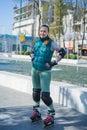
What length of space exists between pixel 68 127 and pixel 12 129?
93 centimetres

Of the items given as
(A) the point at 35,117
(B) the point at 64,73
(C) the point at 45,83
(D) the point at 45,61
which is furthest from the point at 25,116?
(B) the point at 64,73

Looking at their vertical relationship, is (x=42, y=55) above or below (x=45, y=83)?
above

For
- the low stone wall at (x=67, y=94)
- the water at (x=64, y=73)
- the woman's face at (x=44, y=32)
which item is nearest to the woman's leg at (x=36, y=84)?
the woman's face at (x=44, y=32)

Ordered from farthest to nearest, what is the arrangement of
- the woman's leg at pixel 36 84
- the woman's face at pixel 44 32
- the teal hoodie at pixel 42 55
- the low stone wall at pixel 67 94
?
1. the low stone wall at pixel 67 94
2. the woman's leg at pixel 36 84
3. the woman's face at pixel 44 32
4. the teal hoodie at pixel 42 55

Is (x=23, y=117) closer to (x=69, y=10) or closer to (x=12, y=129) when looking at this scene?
(x=12, y=129)

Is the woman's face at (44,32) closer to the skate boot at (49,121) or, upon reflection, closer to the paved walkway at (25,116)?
the skate boot at (49,121)

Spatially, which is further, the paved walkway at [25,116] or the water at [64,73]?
the water at [64,73]

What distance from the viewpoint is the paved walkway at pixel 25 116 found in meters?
5.30

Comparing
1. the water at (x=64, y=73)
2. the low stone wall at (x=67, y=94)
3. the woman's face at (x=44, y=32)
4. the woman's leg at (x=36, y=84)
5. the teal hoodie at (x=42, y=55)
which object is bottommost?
the water at (x=64, y=73)

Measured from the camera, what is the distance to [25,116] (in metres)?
6.01

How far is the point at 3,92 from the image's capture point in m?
8.90

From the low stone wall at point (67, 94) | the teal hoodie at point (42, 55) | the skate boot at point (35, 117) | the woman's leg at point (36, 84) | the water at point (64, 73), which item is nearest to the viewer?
the teal hoodie at point (42, 55)

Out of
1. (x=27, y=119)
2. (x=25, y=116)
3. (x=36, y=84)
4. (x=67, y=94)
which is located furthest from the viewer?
(x=67, y=94)

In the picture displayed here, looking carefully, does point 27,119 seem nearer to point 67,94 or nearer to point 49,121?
point 49,121
